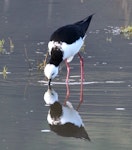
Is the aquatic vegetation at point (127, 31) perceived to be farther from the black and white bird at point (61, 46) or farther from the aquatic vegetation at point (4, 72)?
the aquatic vegetation at point (4, 72)

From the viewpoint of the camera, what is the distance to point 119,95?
8.38 m

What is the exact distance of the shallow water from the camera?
6723mm

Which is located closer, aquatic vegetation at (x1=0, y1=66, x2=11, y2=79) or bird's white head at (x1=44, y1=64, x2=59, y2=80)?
bird's white head at (x1=44, y1=64, x2=59, y2=80)

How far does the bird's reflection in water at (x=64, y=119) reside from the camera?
6920 mm

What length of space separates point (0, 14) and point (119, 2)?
3097mm

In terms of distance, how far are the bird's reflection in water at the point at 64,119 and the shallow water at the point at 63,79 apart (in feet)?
0.25

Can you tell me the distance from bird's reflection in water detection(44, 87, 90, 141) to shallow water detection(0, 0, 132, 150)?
0.08 meters

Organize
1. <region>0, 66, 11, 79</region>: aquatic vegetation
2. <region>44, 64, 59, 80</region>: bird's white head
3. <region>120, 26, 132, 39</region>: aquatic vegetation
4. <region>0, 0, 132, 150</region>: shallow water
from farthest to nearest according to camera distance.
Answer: <region>120, 26, 132, 39</region>: aquatic vegetation → <region>0, 66, 11, 79</region>: aquatic vegetation → <region>44, 64, 59, 80</region>: bird's white head → <region>0, 0, 132, 150</region>: shallow water

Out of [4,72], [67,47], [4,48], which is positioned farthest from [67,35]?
[4,48]

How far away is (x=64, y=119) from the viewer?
741 centimetres

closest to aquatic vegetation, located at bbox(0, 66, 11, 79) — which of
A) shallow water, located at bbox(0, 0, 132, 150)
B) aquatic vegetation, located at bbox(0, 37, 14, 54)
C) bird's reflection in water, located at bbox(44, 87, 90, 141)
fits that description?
shallow water, located at bbox(0, 0, 132, 150)

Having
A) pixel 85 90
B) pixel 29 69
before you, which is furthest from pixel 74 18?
pixel 85 90

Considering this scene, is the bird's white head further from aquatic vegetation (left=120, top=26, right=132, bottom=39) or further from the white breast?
aquatic vegetation (left=120, top=26, right=132, bottom=39)

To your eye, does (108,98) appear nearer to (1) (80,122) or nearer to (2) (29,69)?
(1) (80,122)
